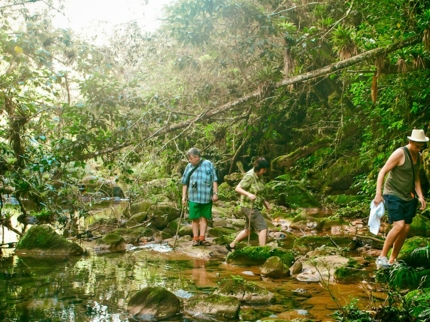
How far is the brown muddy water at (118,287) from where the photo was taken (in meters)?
4.66

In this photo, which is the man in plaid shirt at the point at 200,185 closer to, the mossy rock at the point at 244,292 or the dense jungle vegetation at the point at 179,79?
the dense jungle vegetation at the point at 179,79

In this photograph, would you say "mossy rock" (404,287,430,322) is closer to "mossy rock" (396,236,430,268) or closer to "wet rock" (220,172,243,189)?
"mossy rock" (396,236,430,268)

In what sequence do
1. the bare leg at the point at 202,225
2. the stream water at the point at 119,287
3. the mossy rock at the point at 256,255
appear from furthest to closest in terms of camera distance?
1. the bare leg at the point at 202,225
2. the mossy rock at the point at 256,255
3. the stream water at the point at 119,287

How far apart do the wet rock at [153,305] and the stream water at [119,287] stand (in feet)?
0.41

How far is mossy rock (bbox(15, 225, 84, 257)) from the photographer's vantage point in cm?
818

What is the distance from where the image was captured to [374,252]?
297 inches

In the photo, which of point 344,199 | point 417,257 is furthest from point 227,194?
point 417,257

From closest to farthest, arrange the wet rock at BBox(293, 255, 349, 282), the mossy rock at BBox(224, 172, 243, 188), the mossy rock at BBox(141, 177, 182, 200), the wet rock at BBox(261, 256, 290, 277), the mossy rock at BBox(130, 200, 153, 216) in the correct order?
the wet rock at BBox(293, 255, 349, 282)
the wet rock at BBox(261, 256, 290, 277)
the mossy rock at BBox(141, 177, 182, 200)
the mossy rock at BBox(130, 200, 153, 216)
the mossy rock at BBox(224, 172, 243, 188)

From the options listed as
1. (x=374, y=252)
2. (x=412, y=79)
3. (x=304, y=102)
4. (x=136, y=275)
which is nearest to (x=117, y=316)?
(x=136, y=275)

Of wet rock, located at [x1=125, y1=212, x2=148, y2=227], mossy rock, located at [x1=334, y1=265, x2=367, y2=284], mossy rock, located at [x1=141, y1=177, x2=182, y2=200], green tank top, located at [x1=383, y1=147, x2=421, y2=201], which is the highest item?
green tank top, located at [x1=383, y1=147, x2=421, y2=201]

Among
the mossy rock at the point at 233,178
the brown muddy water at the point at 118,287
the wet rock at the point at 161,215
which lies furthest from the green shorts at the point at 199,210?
the mossy rock at the point at 233,178

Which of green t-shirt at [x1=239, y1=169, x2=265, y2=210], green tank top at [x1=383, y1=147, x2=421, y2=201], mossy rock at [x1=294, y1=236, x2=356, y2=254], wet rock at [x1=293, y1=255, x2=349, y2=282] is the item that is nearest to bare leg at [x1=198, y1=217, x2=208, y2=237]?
green t-shirt at [x1=239, y1=169, x2=265, y2=210]

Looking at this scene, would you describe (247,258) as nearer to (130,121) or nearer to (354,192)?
(130,121)

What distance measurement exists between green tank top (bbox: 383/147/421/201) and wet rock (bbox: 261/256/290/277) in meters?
1.80
